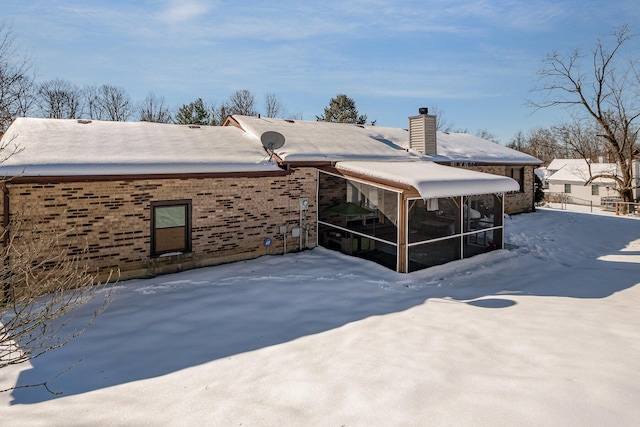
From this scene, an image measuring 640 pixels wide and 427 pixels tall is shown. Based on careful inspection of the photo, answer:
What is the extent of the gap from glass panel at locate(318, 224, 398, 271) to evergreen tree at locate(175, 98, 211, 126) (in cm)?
3448

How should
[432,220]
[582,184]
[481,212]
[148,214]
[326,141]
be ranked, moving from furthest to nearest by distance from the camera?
[582,184] < [481,212] < [432,220] < [326,141] < [148,214]

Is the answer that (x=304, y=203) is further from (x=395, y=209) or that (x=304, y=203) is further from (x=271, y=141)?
(x=395, y=209)

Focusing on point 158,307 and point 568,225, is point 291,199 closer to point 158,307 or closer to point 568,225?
point 158,307

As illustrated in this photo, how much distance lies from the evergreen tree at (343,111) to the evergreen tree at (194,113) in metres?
14.5

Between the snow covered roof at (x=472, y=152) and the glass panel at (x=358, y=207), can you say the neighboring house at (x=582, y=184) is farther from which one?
the glass panel at (x=358, y=207)

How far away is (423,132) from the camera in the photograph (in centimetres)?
1619

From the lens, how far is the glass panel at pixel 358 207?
38.6ft

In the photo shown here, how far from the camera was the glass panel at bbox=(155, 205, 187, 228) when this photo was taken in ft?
32.6

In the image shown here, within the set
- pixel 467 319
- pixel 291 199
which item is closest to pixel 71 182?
pixel 291 199

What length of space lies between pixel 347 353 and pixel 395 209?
6.75 meters

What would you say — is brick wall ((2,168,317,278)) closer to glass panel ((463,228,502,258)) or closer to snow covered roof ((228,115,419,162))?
snow covered roof ((228,115,419,162))

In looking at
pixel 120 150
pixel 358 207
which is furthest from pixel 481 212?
pixel 120 150

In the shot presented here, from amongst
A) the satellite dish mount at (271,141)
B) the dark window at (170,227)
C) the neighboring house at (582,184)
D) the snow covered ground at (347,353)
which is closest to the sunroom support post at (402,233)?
the snow covered ground at (347,353)

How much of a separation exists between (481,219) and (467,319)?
28.6 feet
